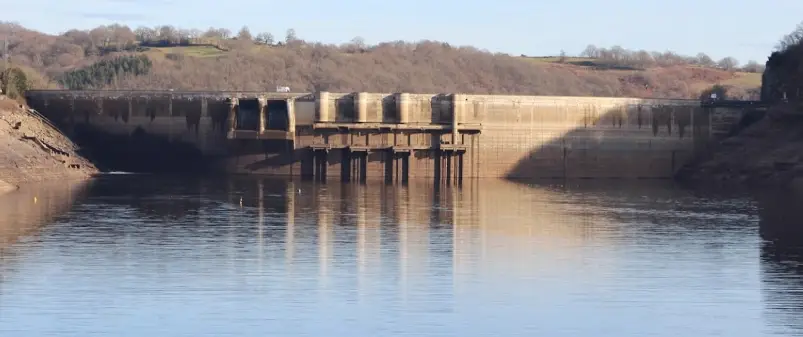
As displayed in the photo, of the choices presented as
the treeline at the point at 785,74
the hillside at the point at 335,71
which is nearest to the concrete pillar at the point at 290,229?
the treeline at the point at 785,74

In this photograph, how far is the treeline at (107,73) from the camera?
15775cm

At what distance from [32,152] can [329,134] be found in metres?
19.3

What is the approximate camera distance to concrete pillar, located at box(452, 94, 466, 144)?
91625mm

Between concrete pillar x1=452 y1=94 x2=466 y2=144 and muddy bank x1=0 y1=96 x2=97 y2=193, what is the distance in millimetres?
23048

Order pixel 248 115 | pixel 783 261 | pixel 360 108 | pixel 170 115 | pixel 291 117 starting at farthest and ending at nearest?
1. pixel 360 108
2. pixel 248 115
3. pixel 170 115
4. pixel 291 117
5. pixel 783 261

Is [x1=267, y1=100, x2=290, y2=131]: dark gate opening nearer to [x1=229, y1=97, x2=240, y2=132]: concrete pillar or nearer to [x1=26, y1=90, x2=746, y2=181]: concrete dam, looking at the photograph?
[x1=26, y1=90, x2=746, y2=181]: concrete dam

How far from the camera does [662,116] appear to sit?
96000mm

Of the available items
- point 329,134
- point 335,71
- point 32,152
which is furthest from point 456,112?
point 335,71

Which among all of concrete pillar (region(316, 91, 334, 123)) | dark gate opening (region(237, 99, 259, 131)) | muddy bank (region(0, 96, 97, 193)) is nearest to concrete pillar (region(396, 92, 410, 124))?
concrete pillar (region(316, 91, 334, 123))

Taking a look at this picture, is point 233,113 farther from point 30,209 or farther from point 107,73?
point 107,73

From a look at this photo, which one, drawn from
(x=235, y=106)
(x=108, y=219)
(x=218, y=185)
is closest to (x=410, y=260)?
(x=108, y=219)

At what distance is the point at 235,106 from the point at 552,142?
69.6ft

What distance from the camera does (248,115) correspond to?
91.2 meters

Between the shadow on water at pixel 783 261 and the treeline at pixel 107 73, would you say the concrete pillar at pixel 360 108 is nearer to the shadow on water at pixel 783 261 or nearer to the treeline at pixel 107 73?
the shadow on water at pixel 783 261
